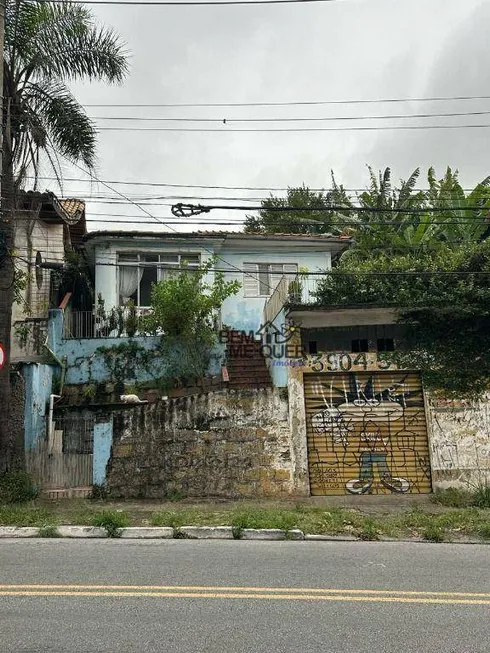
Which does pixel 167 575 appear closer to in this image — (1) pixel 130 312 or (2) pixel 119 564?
(2) pixel 119 564

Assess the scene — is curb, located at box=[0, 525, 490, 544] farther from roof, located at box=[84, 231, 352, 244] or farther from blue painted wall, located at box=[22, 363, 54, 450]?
roof, located at box=[84, 231, 352, 244]

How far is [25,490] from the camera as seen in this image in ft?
35.8

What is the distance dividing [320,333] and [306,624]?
433 inches

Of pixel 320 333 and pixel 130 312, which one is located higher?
pixel 130 312

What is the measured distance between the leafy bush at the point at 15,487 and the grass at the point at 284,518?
243 mm

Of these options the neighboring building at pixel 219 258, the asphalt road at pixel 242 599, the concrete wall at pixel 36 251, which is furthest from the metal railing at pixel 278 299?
→ the asphalt road at pixel 242 599

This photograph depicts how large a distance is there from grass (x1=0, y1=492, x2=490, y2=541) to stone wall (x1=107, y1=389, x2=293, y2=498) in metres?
1.02

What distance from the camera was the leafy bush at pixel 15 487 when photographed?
10672 mm

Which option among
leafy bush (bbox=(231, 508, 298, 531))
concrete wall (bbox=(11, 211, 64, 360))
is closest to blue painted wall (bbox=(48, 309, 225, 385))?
concrete wall (bbox=(11, 211, 64, 360))

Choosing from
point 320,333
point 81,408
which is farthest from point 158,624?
point 320,333

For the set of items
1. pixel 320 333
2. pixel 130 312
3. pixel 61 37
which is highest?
pixel 61 37

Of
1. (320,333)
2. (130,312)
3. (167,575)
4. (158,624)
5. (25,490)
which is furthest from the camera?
(130,312)

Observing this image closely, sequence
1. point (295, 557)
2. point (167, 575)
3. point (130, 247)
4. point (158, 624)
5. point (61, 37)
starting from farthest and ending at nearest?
point (130, 247) < point (61, 37) < point (295, 557) < point (167, 575) < point (158, 624)

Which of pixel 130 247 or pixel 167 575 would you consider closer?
pixel 167 575
